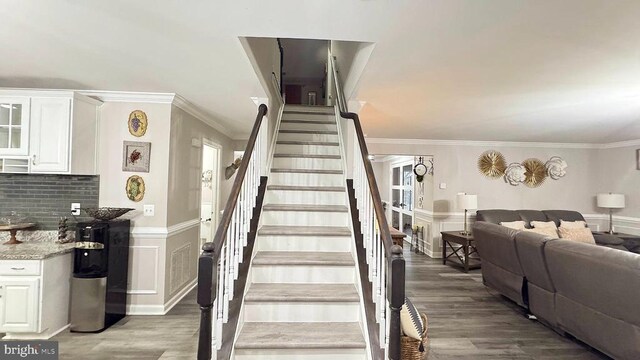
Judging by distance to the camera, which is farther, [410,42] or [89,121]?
[89,121]

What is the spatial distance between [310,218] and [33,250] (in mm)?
2519

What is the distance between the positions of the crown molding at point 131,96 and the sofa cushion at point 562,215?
21.2 ft

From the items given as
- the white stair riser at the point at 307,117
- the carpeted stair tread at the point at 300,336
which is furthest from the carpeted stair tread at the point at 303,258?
the white stair riser at the point at 307,117

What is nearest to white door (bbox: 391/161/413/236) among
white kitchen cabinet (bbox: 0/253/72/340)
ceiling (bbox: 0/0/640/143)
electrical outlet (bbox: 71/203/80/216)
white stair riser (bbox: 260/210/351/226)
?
ceiling (bbox: 0/0/640/143)

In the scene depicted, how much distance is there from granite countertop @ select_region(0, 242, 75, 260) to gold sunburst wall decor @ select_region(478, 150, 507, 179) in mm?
6540

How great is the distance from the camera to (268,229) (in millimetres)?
2867

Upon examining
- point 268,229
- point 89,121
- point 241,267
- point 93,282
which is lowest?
point 93,282

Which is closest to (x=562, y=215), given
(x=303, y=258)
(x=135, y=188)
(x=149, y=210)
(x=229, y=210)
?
(x=303, y=258)

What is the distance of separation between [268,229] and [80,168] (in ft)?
6.72

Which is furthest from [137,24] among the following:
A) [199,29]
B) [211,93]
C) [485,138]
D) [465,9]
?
[485,138]

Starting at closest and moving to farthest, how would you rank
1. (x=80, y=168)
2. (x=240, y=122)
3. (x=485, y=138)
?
(x=80, y=168)
(x=240, y=122)
(x=485, y=138)

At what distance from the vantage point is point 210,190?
17.3ft

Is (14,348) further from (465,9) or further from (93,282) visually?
(465,9)

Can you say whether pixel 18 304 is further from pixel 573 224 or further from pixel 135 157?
pixel 573 224
